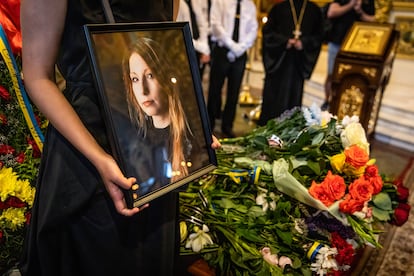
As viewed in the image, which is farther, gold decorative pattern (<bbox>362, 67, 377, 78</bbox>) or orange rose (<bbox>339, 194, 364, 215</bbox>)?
gold decorative pattern (<bbox>362, 67, 377, 78</bbox>)

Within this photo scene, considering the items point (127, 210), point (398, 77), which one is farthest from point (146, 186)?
point (398, 77)

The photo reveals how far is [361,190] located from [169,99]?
104 centimetres

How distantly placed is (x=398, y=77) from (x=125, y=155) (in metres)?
6.05

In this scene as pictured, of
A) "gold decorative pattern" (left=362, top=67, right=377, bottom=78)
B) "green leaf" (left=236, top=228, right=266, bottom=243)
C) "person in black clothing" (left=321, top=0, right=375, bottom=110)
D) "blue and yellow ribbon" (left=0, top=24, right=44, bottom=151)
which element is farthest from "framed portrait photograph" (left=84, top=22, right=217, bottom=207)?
"person in black clothing" (left=321, top=0, right=375, bottom=110)

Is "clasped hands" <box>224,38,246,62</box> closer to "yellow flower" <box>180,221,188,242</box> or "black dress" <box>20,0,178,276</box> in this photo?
"yellow flower" <box>180,221,188,242</box>

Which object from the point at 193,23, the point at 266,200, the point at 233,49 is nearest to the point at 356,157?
the point at 266,200

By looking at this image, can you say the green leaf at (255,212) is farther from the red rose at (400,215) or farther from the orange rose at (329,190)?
the red rose at (400,215)

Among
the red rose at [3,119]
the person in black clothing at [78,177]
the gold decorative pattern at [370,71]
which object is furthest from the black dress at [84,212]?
the gold decorative pattern at [370,71]

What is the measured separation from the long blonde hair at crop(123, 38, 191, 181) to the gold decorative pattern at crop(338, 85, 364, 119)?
295cm

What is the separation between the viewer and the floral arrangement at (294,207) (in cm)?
153

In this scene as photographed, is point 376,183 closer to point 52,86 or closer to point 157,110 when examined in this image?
point 157,110

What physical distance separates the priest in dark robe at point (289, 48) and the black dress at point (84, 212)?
288 cm

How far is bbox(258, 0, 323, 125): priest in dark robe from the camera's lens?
144 inches

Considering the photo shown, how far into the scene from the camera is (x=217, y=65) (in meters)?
3.99
